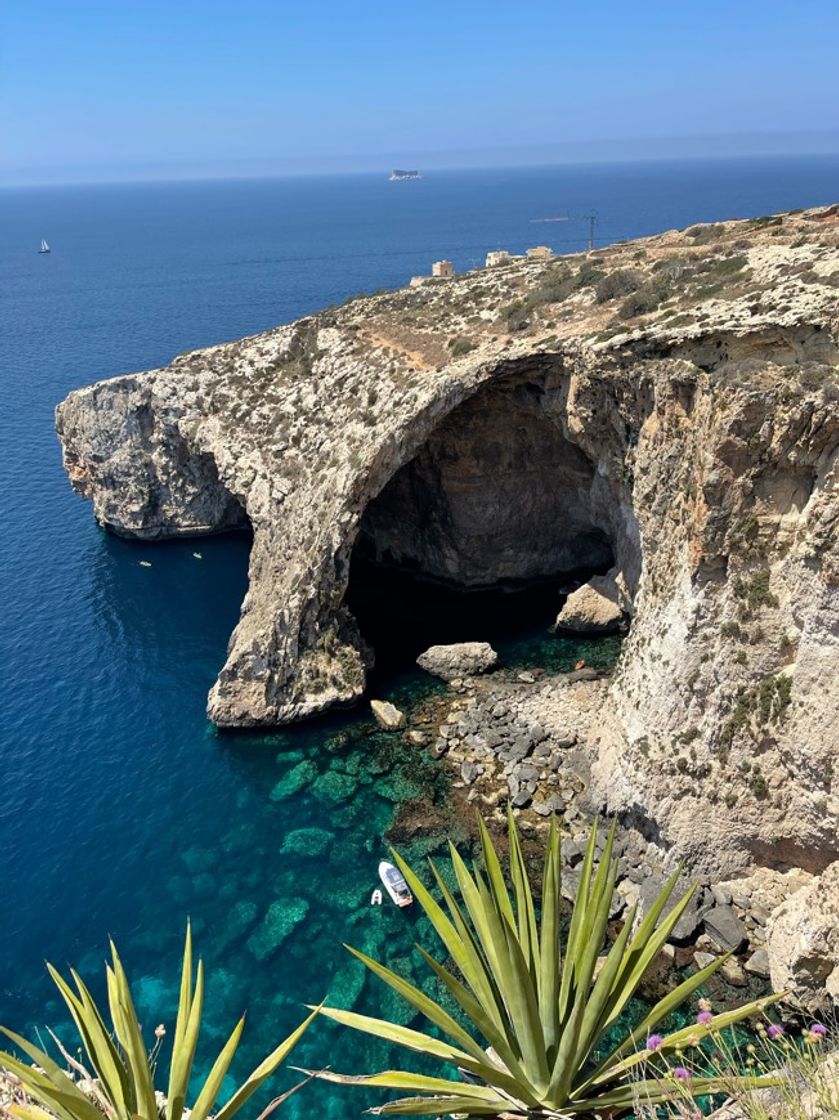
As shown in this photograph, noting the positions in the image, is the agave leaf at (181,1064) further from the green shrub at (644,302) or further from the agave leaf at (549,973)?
the green shrub at (644,302)

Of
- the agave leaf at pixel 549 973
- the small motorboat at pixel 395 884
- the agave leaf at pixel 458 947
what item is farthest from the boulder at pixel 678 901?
the agave leaf at pixel 458 947

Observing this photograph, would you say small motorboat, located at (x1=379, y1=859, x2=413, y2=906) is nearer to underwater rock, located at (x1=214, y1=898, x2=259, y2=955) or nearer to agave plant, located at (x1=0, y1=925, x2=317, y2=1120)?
underwater rock, located at (x1=214, y1=898, x2=259, y2=955)

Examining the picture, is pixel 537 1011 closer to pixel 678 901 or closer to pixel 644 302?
pixel 678 901

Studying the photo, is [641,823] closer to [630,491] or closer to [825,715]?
[825,715]

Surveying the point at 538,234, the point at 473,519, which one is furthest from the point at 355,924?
the point at 538,234

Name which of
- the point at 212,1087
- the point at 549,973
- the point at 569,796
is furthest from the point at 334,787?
the point at 549,973

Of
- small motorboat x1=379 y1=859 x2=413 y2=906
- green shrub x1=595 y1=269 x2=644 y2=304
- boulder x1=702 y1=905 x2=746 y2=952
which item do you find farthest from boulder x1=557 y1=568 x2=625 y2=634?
boulder x1=702 y1=905 x2=746 y2=952
